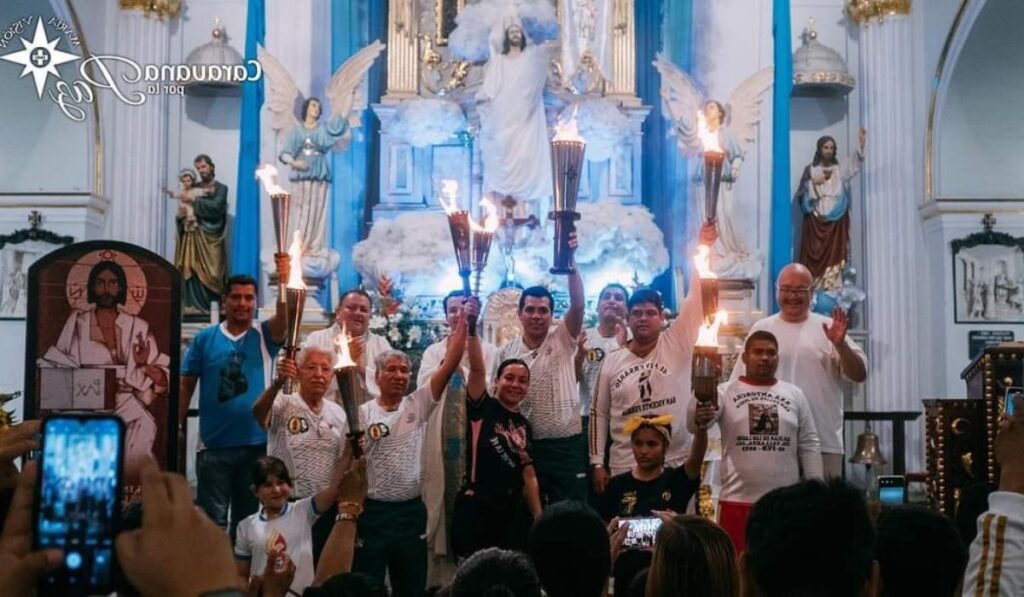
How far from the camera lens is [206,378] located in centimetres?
712

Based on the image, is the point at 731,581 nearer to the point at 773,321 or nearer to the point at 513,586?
the point at 513,586

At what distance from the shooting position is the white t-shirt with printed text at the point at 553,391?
283 inches

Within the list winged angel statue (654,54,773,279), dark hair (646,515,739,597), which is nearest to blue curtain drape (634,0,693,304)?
winged angel statue (654,54,773,279)

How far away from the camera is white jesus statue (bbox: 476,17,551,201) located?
12.5m

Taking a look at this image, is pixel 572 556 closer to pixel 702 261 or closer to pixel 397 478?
pixel 702 261

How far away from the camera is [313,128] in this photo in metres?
12.4

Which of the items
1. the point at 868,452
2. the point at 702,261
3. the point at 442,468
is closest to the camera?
the point at 702,261

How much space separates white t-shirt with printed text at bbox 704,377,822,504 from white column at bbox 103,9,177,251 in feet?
25.0

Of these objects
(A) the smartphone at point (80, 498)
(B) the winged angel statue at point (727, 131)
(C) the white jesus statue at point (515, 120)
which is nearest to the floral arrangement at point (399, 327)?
(C) the white jesus statue at point (515, 120)

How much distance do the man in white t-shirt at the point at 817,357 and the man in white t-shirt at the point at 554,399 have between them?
837 mm

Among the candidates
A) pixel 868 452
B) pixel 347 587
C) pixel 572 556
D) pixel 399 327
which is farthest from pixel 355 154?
pixel 347 587

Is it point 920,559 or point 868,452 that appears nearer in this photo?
point 920,559

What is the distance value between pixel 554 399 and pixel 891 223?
6555 mm

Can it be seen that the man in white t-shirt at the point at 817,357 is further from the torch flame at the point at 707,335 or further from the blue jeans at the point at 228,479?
the blue jeans at the point at 228,479
